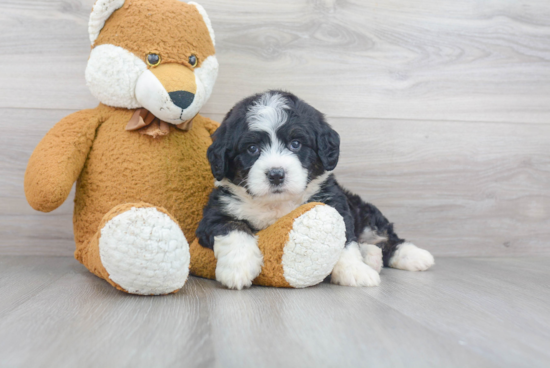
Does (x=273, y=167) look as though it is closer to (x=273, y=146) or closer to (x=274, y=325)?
(x=273, y=146)

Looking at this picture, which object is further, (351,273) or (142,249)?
(351,273)

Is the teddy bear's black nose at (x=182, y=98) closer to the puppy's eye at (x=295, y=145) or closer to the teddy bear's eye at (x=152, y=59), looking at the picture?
the teddy bear's eye at (x=152, y=59)

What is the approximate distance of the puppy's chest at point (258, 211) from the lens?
1835 mm

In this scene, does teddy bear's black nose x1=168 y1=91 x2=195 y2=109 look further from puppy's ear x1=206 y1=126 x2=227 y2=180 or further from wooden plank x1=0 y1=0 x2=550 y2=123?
wooden plank x1=0 y1=0 x2=550 y2=123

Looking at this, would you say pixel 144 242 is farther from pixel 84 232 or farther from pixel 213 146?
pixel 84 232

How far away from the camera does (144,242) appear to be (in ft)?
4.43

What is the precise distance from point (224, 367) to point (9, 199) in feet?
6.14

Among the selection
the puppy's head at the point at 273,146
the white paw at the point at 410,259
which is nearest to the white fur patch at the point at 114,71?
the puppy's head at the point at 273,146

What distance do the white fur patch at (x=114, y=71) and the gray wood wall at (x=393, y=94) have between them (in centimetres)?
58

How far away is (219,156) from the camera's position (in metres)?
1.75

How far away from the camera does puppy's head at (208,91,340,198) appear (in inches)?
65.5

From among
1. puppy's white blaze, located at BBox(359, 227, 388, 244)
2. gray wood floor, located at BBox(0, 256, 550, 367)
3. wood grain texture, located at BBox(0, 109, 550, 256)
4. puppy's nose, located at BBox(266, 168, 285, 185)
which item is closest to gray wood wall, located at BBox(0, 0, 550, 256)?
wood grain texture, located at BBox(0, 109, 550, 256)

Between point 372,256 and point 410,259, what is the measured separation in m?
0.23

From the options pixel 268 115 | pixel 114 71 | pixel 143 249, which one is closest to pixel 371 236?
pixel 268 115
